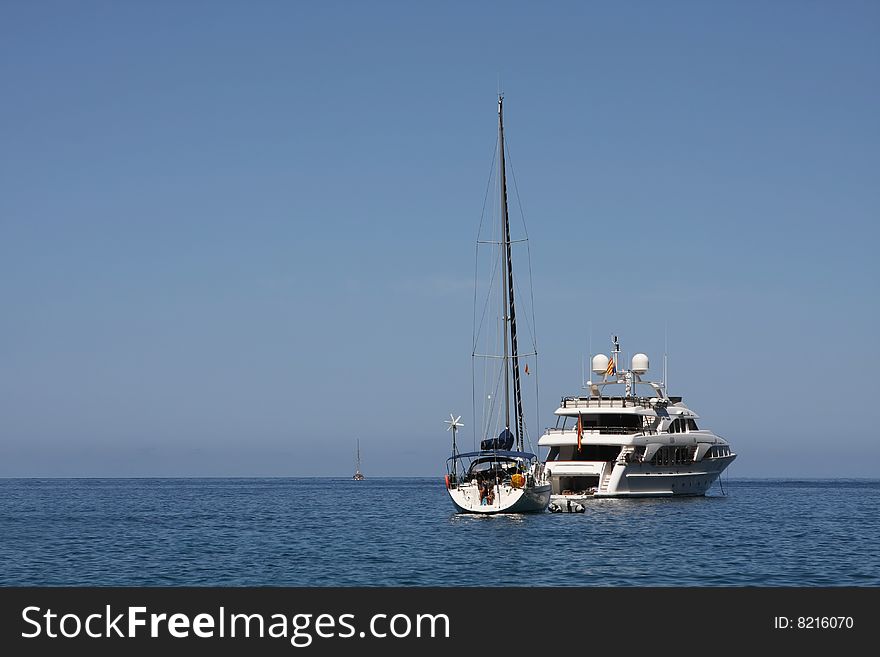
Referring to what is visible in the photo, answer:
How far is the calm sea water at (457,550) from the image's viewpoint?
42188 millimetres

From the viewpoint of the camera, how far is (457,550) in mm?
51281

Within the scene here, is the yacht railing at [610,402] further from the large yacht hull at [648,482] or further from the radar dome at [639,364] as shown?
the radar dome at [639,364]

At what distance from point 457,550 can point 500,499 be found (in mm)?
15871

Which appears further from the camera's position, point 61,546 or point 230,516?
point 230,516

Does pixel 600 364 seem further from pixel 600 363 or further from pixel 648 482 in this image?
pixel 648 482

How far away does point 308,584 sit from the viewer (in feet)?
133

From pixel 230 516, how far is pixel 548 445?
26.6 m

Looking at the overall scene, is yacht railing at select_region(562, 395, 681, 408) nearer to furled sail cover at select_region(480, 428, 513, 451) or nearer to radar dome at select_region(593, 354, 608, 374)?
radar dome at select_region(593, 354, 608, 374)

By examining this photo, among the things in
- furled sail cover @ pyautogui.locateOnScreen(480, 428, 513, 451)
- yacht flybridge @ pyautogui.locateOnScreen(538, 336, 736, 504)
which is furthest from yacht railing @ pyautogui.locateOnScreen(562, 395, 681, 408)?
furled sail cover @ pyautogui.locateOnScreen(480, 428, 513, 451)

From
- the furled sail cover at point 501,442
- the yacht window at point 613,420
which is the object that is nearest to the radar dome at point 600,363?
the yacht window at point 613,420

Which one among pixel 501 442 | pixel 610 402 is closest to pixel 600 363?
pixel 610 402
